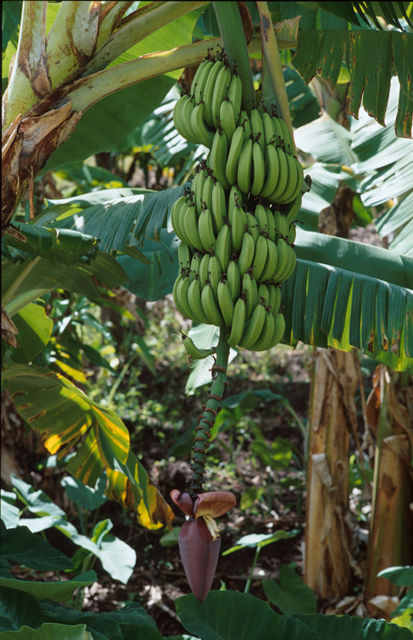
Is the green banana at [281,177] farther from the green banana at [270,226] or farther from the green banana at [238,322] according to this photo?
the green banana at [238,322]

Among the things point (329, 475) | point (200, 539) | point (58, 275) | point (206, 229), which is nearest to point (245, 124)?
point (206, 229)

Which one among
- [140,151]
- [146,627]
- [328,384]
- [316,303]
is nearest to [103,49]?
[316,303]

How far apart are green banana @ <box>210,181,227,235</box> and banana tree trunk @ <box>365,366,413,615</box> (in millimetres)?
1633

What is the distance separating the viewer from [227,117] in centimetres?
98

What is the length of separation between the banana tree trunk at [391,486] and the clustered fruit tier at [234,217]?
5.05ft

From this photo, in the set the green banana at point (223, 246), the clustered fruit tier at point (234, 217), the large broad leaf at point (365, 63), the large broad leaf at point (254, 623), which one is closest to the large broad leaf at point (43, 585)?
the large broad leaf at point (254, 623)

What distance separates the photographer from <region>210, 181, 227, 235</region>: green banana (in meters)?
0.95

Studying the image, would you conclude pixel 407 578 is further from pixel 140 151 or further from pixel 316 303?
pixel 140 151

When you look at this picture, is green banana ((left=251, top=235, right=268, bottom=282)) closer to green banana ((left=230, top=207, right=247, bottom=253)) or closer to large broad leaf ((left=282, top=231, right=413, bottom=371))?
green banana ((left=230, top=207, right=247, bottom=253))

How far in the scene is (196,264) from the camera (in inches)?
38.5

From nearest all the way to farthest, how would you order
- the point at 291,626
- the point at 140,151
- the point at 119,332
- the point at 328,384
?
1. the point at 291,626
2. the point at 328,384
3. the point at 119,332
4. the point at 140,151

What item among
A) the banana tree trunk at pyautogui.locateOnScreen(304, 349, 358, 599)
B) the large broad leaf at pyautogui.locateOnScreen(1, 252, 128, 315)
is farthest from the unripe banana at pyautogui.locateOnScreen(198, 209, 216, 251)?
the banana tree trunk at pyautogui.locateOnScreen(304, 349, 358, 599)

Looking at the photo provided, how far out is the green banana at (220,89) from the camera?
973mm

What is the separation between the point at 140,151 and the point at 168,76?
3627mm
